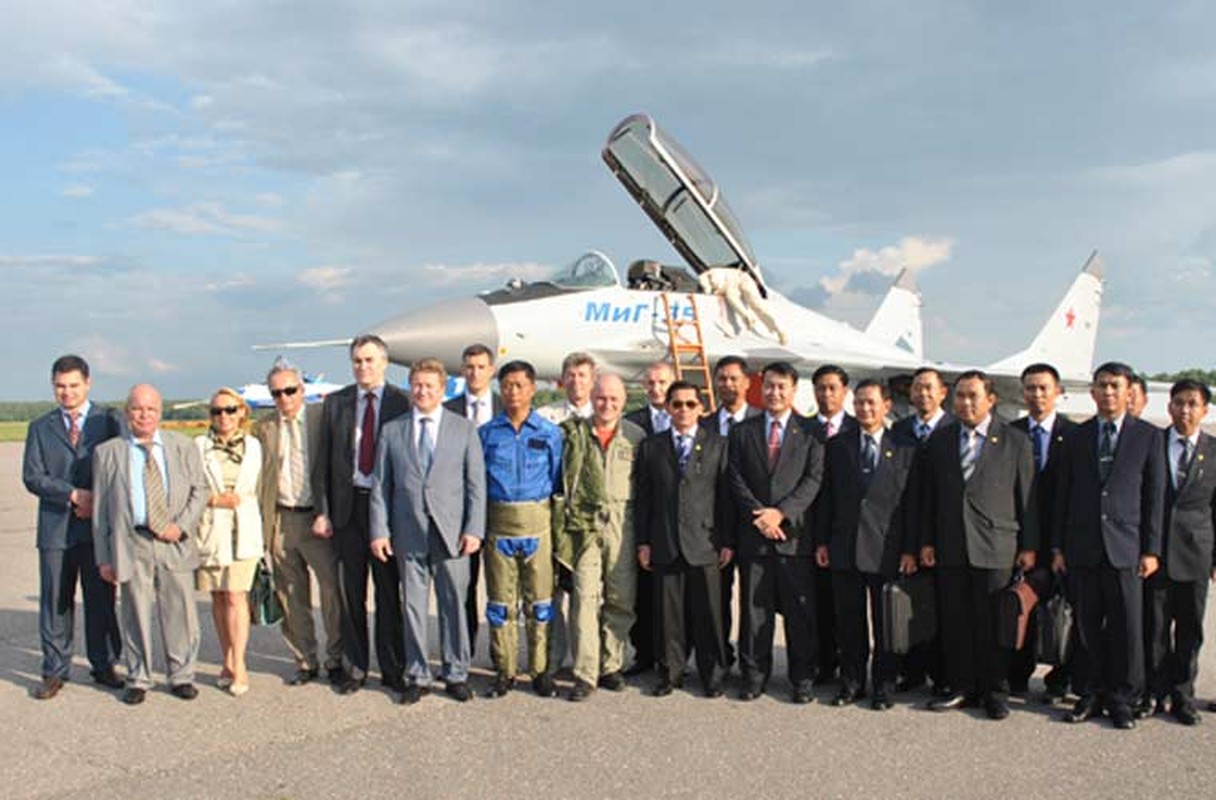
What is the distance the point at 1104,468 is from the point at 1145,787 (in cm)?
169

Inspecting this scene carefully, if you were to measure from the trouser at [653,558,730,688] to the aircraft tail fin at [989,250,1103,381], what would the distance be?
62.0ft

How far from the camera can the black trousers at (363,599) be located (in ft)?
19.8

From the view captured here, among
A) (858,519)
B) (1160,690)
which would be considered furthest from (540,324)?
(1160,690)

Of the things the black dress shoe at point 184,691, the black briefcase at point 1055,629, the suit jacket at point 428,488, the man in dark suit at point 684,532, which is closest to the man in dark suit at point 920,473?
the black briefcase at point 1055,629

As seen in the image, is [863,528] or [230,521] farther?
[230,521]

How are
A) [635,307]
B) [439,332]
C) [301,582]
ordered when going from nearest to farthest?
[301,582], [439,332], [635,307]

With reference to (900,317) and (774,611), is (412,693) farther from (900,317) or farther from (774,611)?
(900,317)

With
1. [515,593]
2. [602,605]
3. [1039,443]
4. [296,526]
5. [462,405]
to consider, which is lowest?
[602,605]

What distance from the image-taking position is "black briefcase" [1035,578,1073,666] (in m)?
5.59

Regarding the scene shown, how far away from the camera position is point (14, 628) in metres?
7.52

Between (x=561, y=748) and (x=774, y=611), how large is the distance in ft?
5.50

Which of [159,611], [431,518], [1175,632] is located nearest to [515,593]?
[431,518]

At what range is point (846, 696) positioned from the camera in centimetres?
569

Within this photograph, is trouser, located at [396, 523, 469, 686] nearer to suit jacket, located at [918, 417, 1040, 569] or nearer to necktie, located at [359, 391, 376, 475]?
necktie, located at [359, 391, 376, 475]
